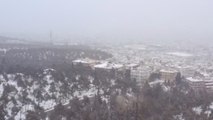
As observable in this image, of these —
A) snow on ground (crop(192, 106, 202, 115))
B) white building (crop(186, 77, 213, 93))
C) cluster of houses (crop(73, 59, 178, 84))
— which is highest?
cluster of houses (crop(73, 59, 178, 84))

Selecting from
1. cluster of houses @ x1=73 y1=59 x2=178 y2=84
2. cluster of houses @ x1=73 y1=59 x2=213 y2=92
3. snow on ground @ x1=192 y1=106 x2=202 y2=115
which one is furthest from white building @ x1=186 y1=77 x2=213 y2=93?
snow on ground @ x1=192 y1=106 x2=202 y2=115

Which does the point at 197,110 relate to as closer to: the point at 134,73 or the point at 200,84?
the point at 200,84

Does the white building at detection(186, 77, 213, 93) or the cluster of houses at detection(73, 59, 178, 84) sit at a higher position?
the cluster of houses at detection(73, 59, 178, 84)

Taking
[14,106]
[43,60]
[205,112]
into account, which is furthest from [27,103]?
[43,60]

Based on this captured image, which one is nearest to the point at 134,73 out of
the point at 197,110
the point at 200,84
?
the point at 200,84

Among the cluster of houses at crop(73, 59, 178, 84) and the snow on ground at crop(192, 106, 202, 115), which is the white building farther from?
the snow on ground at crop(192, 106, 202, 115)

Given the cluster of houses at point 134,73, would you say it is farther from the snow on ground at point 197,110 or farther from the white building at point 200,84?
the snow on ground at point 197,110

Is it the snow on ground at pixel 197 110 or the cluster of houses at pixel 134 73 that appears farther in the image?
the cluster of houses at pixel 134 73

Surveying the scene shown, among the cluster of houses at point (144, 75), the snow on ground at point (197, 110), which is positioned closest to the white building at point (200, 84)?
the cluster of houses at point (144, 75)

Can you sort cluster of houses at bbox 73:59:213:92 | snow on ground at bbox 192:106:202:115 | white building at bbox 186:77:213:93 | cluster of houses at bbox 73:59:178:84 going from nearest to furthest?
1. snow on ground at bbox 192:106:202:115
2. white building at bbox 186:77:213:93
3. cluster of houses at bbox 73:59:213:92
4. cluster of houses at bbox 73:59:178:84

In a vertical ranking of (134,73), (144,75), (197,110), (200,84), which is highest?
(134,73)

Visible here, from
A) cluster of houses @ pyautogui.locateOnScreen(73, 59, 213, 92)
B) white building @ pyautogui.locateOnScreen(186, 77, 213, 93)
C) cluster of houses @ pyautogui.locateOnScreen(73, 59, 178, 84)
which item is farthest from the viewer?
cluster of houses @ pyautogui.locateOnScreen(73, 59, 178, 84)

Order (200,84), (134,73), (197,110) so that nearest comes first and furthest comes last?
(197,110), (200,84), (134,73)
